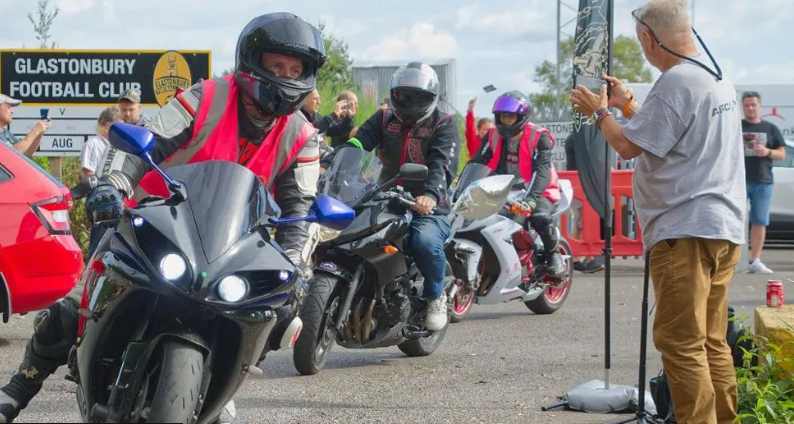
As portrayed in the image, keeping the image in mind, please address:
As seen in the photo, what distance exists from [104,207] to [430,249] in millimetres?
4099

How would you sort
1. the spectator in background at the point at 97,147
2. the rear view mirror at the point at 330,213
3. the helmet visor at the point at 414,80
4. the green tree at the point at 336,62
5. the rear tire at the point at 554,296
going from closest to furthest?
the rear view mirror at the point at 330,213, the helmet visor at the point at 414,80, the rear tire at the point at 554,296, the spectator in background at the point at 97,147, the green tree at the point at 336,62

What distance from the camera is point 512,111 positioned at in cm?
1134

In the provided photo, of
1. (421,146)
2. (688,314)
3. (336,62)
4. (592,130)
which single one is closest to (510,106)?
(421,146)

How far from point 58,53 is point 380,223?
926 centimetres

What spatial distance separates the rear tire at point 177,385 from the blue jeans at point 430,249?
13.7ft

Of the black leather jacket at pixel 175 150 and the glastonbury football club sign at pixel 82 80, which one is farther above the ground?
the glastonbury football club sign at pixel 82 80

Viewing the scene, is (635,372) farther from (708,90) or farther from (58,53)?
(58,53)

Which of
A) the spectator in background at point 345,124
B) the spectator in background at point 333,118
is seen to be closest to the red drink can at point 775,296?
the spectator in background at point 345,124

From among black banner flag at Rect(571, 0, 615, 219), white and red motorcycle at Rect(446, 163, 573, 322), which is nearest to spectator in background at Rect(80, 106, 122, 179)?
white and red motorcycle at Rect(446, 163, 573, 322)

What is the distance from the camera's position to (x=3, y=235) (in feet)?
28.6

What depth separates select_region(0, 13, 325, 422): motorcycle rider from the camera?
4.99m

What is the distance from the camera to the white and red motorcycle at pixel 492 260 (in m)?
10.0

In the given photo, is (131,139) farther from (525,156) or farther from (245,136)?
(525,156)

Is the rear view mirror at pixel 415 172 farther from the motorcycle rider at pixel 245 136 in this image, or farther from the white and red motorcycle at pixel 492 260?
the white and red motorcycle at pixel 492 260
